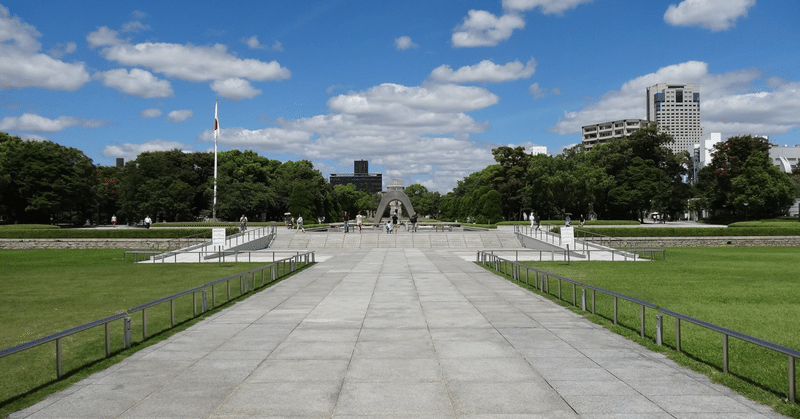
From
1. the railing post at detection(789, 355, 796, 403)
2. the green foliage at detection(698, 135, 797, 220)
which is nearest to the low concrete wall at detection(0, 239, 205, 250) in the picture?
the railing post at detection(789, 355, 796, 403)

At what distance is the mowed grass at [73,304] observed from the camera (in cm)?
683

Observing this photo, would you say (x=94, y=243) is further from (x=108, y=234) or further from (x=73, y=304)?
(x=73, y=304)

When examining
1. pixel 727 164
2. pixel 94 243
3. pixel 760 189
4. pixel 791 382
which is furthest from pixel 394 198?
pixel 791 382

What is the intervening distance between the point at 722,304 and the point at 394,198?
65.6 m

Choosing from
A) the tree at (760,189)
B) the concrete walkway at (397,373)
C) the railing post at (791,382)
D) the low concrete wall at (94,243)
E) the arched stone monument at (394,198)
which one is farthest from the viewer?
the arched stone monument at (394,198)

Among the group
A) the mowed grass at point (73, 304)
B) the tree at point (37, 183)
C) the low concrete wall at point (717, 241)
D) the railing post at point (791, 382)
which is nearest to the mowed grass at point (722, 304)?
the railing post at point (791, 382)

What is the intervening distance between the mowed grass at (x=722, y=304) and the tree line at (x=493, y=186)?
34.9m

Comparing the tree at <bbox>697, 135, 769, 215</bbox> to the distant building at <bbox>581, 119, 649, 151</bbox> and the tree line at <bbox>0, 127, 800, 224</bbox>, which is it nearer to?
the tree line at <bbox>0, 127, 800, 224</bbox>

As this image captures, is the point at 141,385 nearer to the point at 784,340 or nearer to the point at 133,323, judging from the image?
the point at 133,323

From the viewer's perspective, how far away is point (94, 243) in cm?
3600

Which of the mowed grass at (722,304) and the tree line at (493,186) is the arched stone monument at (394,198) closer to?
the tree line at (493,186)

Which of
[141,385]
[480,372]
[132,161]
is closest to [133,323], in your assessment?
[141,385]

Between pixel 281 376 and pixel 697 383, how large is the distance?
4.51 metres

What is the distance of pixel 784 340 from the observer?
26.8ft
